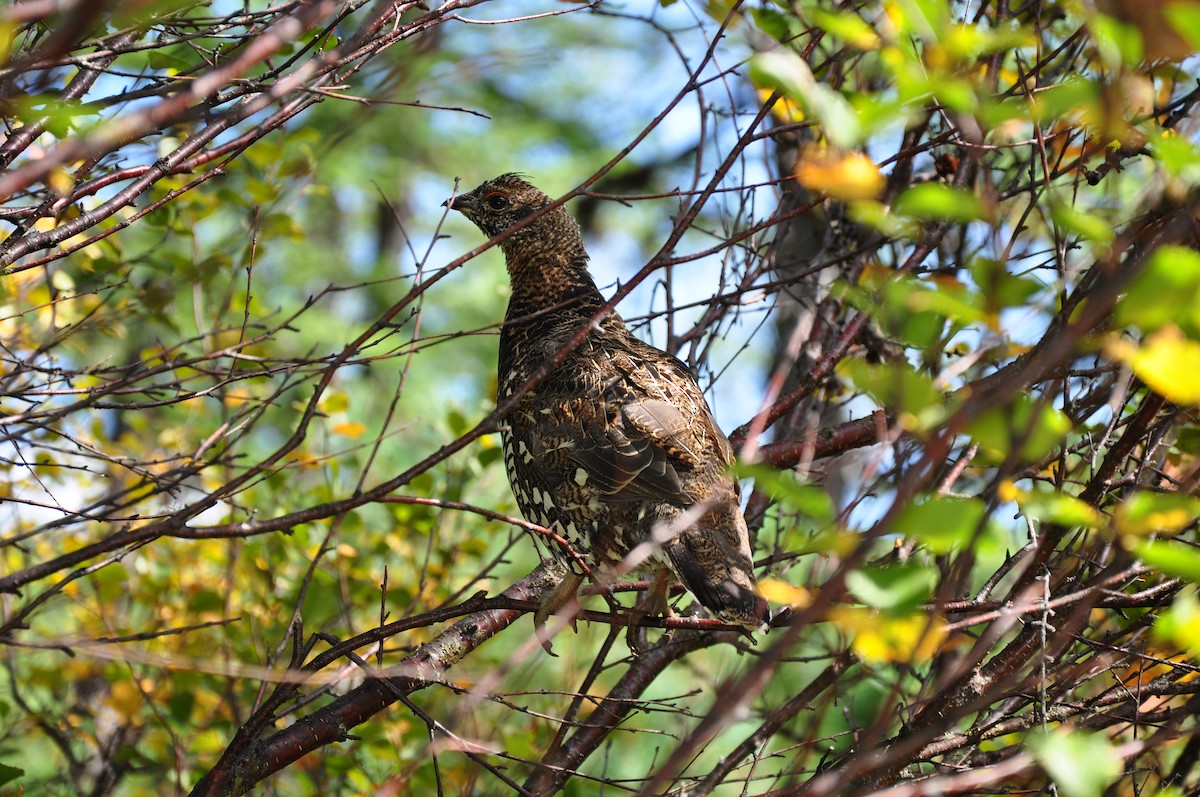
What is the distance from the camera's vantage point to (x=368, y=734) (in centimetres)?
516

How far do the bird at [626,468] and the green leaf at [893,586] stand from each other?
6.48ft

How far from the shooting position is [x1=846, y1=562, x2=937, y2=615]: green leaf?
1.45 meters

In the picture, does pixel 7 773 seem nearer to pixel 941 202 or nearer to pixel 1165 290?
pixel 941 202

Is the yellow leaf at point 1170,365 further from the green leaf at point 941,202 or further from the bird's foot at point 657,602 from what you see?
the bird's foot at point 657,602

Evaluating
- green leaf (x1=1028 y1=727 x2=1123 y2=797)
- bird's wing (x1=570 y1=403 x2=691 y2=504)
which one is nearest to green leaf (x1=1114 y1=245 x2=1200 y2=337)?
green leaf (x1=1028 y1=727 x2=1123 y2=797)

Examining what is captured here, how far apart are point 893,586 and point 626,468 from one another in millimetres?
2410

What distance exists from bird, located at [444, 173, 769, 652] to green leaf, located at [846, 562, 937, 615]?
1.98 meters

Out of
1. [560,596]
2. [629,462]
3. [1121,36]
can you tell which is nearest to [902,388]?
[1121,36]

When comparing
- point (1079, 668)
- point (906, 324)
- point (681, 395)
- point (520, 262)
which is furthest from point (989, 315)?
point (520, 262)

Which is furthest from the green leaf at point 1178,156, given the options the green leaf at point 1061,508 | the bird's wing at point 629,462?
the bird's wing at point 629,462

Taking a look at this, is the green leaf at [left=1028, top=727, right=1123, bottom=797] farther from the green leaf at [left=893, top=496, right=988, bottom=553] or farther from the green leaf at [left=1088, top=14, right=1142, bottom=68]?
the green leaf at [left=1088, top=14, right=1142, bottom=68]

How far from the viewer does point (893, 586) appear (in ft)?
4.85

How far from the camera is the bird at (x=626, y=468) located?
362 cm

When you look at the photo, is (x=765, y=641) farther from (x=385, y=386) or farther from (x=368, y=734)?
(x=385, y=386)
